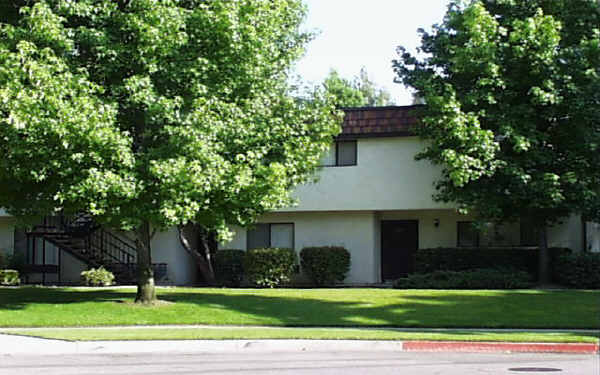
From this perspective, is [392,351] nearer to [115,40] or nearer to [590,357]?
[590,357]

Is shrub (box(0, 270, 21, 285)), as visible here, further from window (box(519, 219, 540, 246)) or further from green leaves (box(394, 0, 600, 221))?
window (box(519, 219, 540, 246))

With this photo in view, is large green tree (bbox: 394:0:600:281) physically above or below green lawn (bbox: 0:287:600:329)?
above

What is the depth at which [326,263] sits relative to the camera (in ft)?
86.8

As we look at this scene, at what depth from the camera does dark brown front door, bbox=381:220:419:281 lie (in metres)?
28.5

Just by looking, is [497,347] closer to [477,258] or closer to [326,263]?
[477,258]

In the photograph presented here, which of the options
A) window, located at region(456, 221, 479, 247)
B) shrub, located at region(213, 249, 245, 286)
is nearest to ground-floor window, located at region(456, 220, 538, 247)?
window, located at region(456, 221, 479, 247)

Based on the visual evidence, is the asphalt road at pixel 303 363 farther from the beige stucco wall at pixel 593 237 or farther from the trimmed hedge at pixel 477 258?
the beige stucco wall at pixel 593 237

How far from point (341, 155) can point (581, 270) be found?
884cm

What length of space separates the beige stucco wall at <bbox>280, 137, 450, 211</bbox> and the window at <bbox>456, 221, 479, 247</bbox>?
1787 millimetres

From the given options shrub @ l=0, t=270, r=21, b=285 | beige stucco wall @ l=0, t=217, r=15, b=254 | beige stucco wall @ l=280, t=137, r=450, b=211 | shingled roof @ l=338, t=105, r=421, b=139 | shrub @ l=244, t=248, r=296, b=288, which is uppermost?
shingled roof @ l=338, t=105, r=421, b=139

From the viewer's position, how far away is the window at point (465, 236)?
27.7 m

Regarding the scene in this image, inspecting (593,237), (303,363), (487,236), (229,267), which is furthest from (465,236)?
(303,363)

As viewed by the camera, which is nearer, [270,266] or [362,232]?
[270,266]

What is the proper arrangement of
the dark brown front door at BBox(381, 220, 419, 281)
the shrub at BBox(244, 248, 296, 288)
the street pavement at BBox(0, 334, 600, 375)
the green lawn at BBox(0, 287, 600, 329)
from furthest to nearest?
the dark brown front door at BBox(381, 220, 419, 281) < the shrub at BBox(244, 248, 296, 288) < the green lawn at BBox(0, 287, 600, 329) < the street pavement at BBox(0, 334, 600, 375)
